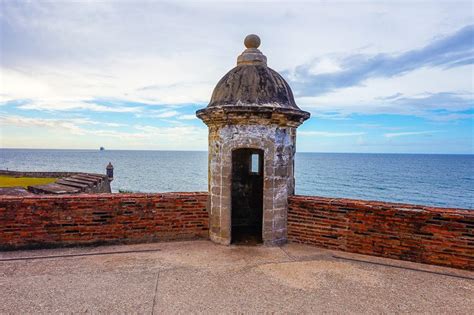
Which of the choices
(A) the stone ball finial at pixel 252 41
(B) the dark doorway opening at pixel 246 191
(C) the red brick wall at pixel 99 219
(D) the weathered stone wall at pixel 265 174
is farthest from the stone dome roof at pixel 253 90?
(B) the dark doorway opening at pixel 246 191

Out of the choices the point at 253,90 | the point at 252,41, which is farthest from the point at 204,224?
the point at 252,41

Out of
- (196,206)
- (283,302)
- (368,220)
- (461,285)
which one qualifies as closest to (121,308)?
(283,302)

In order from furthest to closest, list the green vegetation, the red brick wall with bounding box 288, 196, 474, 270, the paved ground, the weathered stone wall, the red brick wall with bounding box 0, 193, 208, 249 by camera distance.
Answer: the green vegetation → the weathered stone wall → the red brick wall with bounding box 0, 193, 208, 249 → the red brick wall with bounding box 288, 196, 474, 270 → the paved ground

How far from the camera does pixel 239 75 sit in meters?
6.23

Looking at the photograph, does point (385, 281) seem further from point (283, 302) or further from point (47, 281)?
point (47, 281)

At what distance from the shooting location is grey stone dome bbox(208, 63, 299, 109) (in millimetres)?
5934

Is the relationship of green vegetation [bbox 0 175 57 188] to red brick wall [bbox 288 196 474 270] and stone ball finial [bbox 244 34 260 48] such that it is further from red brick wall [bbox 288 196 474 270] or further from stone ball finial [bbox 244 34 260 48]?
red brick wall [bbox 288 196 474 270]

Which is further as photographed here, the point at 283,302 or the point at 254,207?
the point at 254,207

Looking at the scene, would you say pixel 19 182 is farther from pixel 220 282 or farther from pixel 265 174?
pixel 220 282

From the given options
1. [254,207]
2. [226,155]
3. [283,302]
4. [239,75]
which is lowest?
[283,302]

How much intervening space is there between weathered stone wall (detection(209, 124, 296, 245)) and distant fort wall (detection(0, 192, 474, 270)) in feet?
0.82

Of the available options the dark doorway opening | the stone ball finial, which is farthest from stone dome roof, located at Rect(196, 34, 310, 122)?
the dark doorway opening

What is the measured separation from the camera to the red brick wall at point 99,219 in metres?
5.52

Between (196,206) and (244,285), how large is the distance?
2.25 meters
